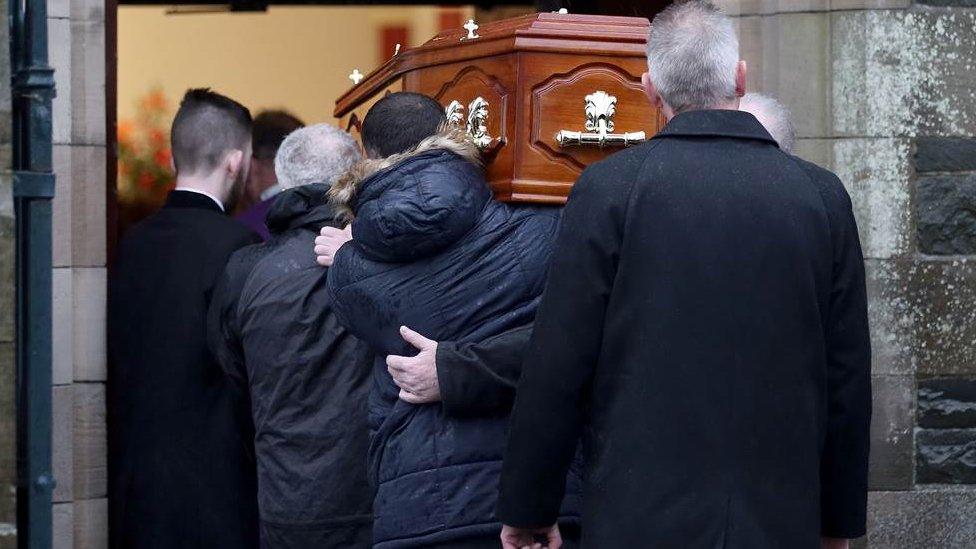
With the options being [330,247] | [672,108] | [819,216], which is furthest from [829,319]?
[330,247]

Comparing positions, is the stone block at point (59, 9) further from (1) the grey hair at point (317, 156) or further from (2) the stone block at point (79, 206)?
(1) the grey hair at point (317, 156)

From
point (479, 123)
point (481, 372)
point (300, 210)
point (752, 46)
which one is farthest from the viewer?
point (752, 46)

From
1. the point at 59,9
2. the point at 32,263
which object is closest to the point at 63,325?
the point at 59,9

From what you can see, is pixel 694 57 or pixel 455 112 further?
pixel 455 112

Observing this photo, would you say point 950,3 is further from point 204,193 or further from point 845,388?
point 204,193

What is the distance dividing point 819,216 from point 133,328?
244 centimetres

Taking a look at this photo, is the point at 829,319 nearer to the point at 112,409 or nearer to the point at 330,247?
the point at 330,247

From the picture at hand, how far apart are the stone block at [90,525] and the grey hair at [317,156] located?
48.3 inches

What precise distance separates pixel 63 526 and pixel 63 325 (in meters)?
0.59

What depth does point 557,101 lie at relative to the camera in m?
3.96

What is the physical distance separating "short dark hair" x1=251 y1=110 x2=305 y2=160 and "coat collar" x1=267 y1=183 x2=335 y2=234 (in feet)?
7.30

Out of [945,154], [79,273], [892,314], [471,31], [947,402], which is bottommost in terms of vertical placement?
[947,402]

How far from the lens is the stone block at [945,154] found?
203 inches

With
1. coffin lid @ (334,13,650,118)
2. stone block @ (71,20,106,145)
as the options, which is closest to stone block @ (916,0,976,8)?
coffin lid @ (334,13,650,118)
